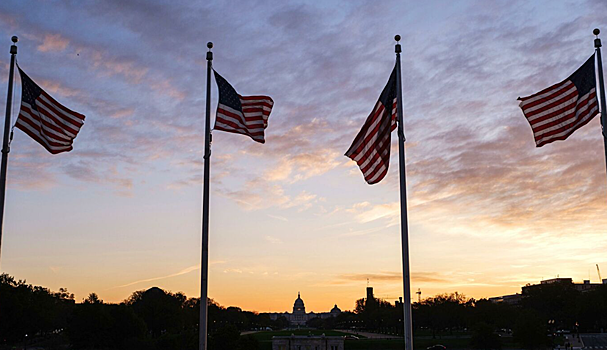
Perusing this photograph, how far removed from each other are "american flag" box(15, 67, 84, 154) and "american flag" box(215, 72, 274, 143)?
19.7 feet

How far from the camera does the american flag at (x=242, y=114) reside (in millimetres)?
24703

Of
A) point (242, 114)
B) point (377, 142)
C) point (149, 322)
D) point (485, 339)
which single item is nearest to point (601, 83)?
point (377, 142)

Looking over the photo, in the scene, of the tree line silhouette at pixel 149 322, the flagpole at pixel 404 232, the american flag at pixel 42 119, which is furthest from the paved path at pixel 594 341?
the american flag at pixel 42 119

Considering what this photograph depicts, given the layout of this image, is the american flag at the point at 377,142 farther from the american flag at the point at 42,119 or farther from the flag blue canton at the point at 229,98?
the american flag at the point at 42,119

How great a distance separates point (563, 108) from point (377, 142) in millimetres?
6591

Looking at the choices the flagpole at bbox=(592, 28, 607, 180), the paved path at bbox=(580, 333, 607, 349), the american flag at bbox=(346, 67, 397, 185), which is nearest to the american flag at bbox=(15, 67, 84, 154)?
the american flag at bbox=(346, 67, 397, 185)

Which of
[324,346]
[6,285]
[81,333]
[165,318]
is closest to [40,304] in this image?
[6,285]

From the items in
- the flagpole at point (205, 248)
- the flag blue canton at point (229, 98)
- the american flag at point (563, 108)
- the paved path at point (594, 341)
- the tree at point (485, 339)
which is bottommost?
the paved path at point (594, 341)

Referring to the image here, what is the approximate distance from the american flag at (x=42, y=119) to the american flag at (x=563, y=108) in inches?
677

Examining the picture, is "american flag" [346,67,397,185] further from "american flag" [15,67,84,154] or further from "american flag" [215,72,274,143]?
"american flag" [15,67,84,154]

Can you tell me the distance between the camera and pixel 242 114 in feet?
81.7

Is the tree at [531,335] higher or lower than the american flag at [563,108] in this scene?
lower

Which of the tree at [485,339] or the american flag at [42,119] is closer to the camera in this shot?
the american flag at [42,119]

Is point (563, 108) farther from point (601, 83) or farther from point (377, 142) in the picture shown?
point (377, 142)
